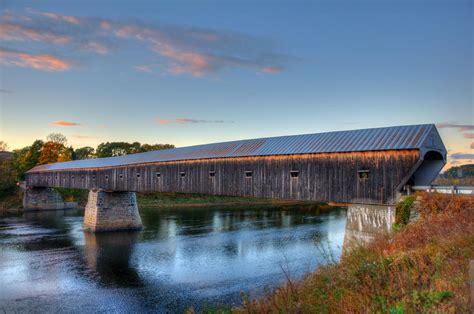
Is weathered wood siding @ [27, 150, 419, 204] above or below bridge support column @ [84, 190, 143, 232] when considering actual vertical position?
above

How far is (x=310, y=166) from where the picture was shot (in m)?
16.3

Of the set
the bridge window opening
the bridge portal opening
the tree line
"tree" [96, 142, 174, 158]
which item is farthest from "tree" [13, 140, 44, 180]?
the bridge portal opening

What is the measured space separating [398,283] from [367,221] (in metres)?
8.91

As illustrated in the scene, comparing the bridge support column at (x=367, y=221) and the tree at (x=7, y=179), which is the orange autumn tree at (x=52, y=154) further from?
the bridge support column at (x=367, y=221)

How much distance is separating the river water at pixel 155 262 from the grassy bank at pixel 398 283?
0.77 metres

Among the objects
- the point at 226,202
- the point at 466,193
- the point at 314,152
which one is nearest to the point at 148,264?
the point at 314,152

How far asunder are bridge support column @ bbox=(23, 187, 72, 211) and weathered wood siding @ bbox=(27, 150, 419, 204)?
31247mm

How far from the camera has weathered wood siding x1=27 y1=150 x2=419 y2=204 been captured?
1377 centimetres

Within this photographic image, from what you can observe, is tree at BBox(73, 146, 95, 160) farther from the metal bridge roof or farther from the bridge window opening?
the bridge window opening

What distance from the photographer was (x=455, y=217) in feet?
31.4

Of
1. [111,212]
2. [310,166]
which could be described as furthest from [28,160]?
[310,166]

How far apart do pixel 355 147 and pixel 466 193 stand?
442cm

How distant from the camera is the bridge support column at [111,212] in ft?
101

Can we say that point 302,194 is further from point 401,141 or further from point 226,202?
point 226,202
